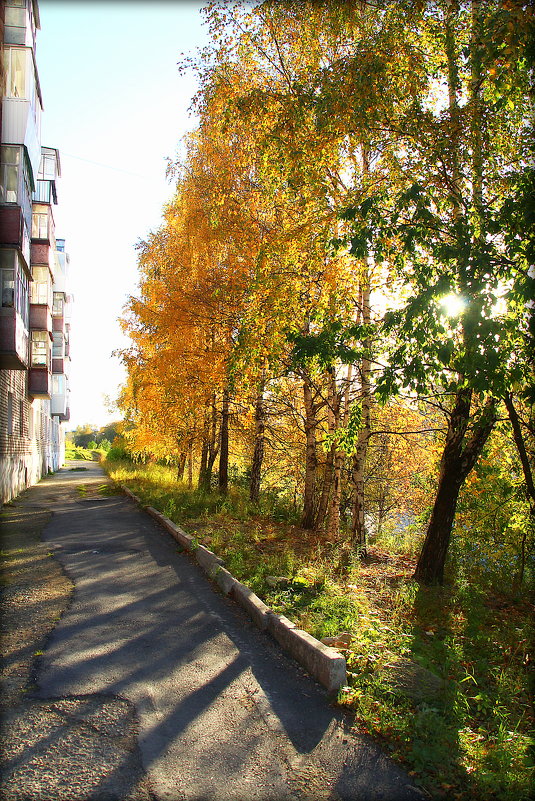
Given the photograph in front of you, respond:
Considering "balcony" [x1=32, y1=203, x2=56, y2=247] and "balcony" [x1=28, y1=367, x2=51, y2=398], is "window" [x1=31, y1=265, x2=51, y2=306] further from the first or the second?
"balcony" [x1=28, y1=367, x2=51, y2=398]

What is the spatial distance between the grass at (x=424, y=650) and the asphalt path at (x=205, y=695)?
10.1 inches

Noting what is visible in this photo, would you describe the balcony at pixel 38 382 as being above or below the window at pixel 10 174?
below

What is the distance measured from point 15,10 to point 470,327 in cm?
1508

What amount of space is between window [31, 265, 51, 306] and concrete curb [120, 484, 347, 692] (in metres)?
19.5

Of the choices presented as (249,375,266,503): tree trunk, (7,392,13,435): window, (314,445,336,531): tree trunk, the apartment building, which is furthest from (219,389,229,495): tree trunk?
(7,392,13,435): window

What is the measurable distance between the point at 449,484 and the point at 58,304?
1310 inches

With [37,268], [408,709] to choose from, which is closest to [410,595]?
[408,709]

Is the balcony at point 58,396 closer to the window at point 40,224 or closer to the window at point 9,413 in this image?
the window at point 40,224

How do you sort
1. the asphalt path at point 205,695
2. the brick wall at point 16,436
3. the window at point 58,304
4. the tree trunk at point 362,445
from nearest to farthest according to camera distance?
the asphalt path at point 205,695, the tree trunk at point 362,445, the brick wall at point 16,436, the window at point 58,304

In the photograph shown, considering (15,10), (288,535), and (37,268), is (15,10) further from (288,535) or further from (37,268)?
(288,535)

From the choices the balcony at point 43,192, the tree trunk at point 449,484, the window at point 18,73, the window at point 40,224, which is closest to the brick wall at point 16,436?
the window at point 40,224

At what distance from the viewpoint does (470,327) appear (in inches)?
200

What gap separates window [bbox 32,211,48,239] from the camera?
24.0 metres

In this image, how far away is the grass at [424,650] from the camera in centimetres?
343
